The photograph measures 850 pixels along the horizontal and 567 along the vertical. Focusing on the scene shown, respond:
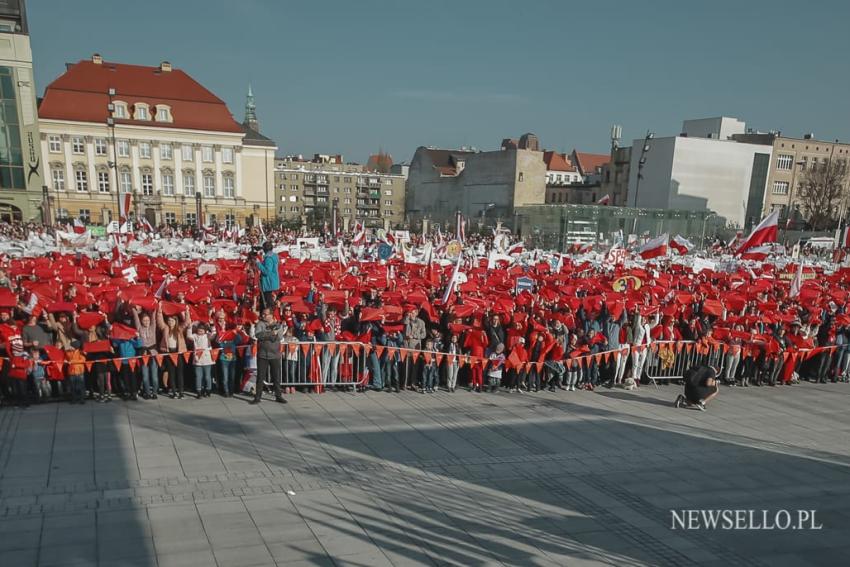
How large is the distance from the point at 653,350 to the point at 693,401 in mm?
1520

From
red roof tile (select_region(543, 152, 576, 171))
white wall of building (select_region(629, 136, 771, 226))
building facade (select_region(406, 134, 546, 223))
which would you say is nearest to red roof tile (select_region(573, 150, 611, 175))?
red roof tile (select_region(543, 152, 576, 171))

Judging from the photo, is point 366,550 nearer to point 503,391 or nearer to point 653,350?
point 503,391

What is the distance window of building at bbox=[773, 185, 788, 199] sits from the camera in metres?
69.8

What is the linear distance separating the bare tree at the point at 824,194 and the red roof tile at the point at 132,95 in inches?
2519

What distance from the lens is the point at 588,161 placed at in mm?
105500

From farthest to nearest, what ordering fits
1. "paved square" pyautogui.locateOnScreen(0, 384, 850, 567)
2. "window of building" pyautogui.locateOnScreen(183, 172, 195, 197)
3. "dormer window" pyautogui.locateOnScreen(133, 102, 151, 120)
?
"window of building" pyautogui.locateOnScreen(183, 172, 195, 197), "dormer window" pyautogui.locateOnScreen(133, 102, 151, 120), "paved square" pyautogui.locateOnScreen(0, 384, 850, 567)

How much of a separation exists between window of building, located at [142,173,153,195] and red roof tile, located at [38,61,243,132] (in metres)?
5.71

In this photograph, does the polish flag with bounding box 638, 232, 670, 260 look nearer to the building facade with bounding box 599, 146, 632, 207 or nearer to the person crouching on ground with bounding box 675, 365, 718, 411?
the person crouching on ground with bounding box 675, 365, 718, 411

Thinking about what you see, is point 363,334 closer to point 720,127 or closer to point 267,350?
point 267,350

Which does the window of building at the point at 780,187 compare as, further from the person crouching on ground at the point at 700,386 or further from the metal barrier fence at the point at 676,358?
the person crouching on ground at the point at 700,386

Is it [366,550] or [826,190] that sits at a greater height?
[826,190]

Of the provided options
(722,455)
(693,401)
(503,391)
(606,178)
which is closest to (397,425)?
(503,391)

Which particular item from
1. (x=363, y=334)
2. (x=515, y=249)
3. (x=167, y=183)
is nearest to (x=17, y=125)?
(x=167, y=183)

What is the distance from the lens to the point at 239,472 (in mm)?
7086
